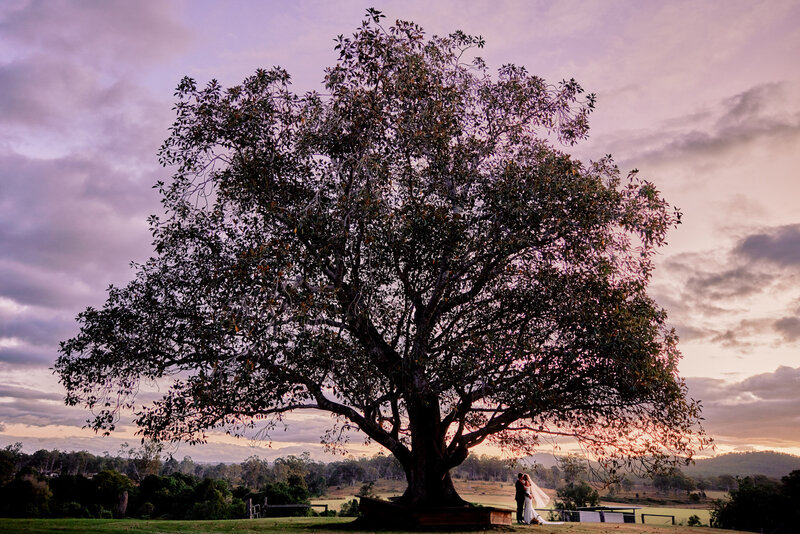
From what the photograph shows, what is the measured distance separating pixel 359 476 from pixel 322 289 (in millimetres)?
95853

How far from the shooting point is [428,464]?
71.0 feet

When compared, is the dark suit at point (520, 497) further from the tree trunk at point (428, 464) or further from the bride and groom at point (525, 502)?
the tree trunk at point (428, 464)

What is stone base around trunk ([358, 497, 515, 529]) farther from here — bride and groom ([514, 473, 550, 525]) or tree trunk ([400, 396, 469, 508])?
bride and groom ([514, 473, 550, 525])

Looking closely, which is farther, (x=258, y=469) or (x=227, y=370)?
(x=258, y=469)

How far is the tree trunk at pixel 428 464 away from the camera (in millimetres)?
21234

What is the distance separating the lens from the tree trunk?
69.7 feet

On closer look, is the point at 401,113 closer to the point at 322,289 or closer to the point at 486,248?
the point at 486,248

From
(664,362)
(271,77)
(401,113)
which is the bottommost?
(664,362)

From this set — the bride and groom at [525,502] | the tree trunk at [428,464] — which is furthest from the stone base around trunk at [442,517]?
the bride and groom at [525,502]

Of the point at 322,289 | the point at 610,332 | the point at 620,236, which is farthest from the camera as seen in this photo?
the point at 620,236

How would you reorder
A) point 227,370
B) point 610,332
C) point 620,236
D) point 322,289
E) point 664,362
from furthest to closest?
point 620,236 < point 664,362 < point 610,332 < point 322,289 < point 227,370

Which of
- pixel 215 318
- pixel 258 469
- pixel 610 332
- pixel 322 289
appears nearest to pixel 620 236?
pixel 610 332

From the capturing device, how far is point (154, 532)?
57.1ft

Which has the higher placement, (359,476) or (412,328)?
(412,328)
